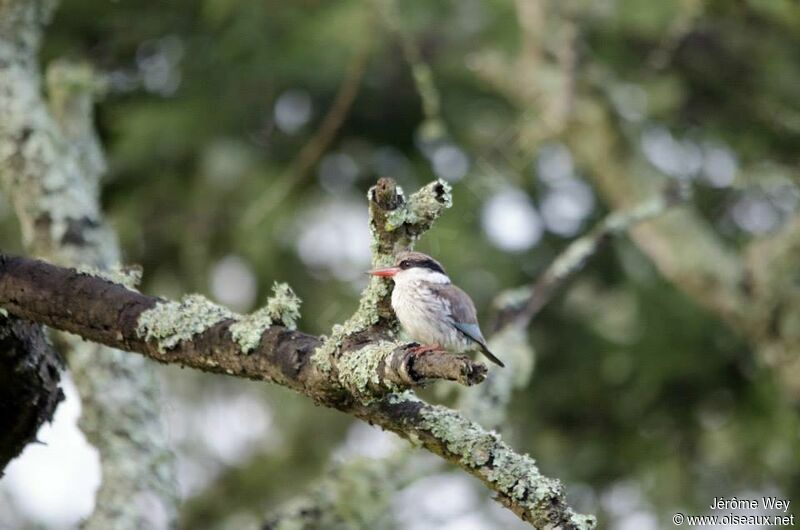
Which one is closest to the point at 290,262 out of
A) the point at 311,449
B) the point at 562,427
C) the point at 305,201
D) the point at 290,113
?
the point at 305,201

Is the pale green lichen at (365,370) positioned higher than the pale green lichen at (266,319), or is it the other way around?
the pale green lichen at (266,319)

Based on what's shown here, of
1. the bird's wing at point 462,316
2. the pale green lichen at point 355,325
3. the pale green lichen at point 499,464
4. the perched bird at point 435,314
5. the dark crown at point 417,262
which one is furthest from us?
the bird's wing at point 462,316

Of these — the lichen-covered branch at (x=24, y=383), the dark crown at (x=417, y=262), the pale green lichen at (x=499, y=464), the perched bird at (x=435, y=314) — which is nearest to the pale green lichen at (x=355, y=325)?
the pale green lichen at (x=499, y=464)

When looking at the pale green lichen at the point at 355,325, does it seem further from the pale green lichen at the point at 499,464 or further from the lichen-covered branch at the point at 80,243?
the lichen-covered branch at the point at 80,243

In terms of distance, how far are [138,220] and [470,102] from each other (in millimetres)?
1893

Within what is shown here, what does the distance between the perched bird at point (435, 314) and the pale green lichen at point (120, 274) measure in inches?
31.8

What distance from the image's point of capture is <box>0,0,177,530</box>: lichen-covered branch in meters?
3.55

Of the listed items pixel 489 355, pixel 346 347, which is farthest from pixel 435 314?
pixel 346 347

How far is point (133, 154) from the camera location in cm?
586

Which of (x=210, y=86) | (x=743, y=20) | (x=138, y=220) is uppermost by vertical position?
(x=743, y=20)

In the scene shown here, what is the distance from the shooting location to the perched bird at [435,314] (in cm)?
352

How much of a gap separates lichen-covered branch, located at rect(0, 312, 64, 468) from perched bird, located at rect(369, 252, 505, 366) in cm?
102

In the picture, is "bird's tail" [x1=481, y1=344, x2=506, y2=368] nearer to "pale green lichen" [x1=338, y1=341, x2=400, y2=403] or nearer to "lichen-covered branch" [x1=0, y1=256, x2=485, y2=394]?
"lichen-covered branch" [x1=0, y1=256, x2=485, y2=394]

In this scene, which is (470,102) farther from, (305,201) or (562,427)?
(562,427)
